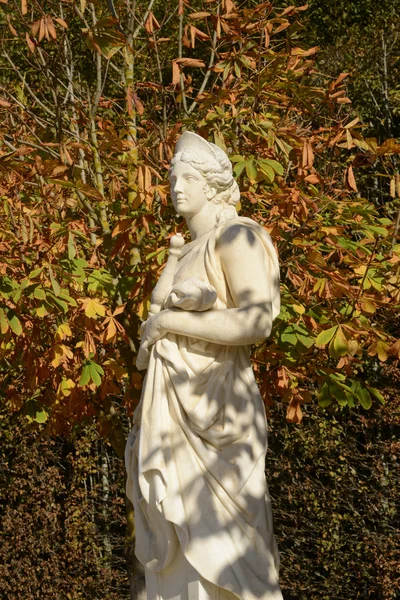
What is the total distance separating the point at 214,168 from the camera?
4.31 m

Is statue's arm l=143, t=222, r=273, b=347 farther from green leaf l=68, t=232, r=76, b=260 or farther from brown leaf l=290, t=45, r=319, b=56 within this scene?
brown leaf l=290, t=45, r=319, b=56

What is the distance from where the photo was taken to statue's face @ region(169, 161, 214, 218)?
4.29 meters

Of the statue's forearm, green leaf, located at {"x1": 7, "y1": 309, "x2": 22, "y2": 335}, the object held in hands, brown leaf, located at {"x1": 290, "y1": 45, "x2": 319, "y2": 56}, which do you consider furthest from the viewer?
brown leaf, located at {"x1": 290, "y1": 45, "x2": 319, "y2": 56}

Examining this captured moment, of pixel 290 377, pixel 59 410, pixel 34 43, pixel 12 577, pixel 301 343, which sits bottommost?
pixel 12 577

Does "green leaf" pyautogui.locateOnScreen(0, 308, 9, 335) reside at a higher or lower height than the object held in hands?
lower

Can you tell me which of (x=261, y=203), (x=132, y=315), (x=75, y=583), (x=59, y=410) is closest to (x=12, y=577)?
(x=75, y=583)

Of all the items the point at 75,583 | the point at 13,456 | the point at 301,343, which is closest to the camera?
the point at 301,343

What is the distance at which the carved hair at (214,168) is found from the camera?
4.30m

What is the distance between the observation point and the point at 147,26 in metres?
6.68

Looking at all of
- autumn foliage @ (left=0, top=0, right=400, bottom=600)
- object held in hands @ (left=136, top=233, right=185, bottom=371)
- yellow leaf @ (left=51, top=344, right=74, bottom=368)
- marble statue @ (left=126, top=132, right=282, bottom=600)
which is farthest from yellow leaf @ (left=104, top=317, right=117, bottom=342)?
marble statue @ (left=126, top=132, right=282, bottom=600)

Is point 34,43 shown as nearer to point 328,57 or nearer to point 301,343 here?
point 301,343

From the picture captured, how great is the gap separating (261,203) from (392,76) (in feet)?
18.3

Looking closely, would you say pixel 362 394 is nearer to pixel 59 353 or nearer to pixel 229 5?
pixel 59 353

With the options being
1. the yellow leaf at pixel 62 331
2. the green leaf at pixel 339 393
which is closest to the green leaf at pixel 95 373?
the yellow leaf at pixel 62 331
